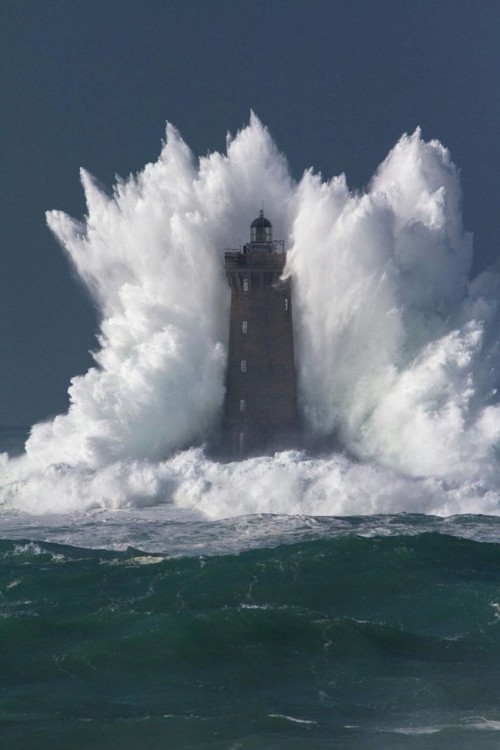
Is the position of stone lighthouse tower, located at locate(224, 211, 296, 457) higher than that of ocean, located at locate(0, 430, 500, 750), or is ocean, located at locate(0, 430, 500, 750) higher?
stone lighthouse tower, located at locate(224, 211, 296, 457)

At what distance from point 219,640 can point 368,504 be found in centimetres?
2204

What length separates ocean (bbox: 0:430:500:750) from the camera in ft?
82.9

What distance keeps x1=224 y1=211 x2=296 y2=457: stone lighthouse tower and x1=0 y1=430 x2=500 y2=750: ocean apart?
45.9 ft

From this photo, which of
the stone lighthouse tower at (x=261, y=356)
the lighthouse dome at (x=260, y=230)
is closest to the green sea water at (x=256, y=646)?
the stone lighthouse tower at (x=261, y=356)

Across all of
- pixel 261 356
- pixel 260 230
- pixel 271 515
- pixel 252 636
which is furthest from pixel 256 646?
pixel 260 230

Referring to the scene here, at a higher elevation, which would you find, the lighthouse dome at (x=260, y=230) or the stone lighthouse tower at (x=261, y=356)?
the lighthouse dome at (x=260, y=230)

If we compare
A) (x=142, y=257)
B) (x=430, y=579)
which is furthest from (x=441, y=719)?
(x=142, y=257)

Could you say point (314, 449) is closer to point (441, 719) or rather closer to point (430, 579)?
point (430, 579)

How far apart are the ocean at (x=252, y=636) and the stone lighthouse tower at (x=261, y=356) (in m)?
14.0

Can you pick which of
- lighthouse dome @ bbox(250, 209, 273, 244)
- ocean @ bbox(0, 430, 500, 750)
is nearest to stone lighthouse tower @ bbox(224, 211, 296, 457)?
lighthouse dome @ bbox(250, 209, 273, 244)

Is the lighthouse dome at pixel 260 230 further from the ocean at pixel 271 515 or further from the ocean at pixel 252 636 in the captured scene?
the ocean at pixel 252 636

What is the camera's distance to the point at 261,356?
63000 millimetres

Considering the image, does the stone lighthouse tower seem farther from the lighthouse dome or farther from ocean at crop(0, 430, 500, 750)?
ocean at crop(0, 430, 500, 750)

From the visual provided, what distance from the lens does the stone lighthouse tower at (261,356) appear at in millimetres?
62844
